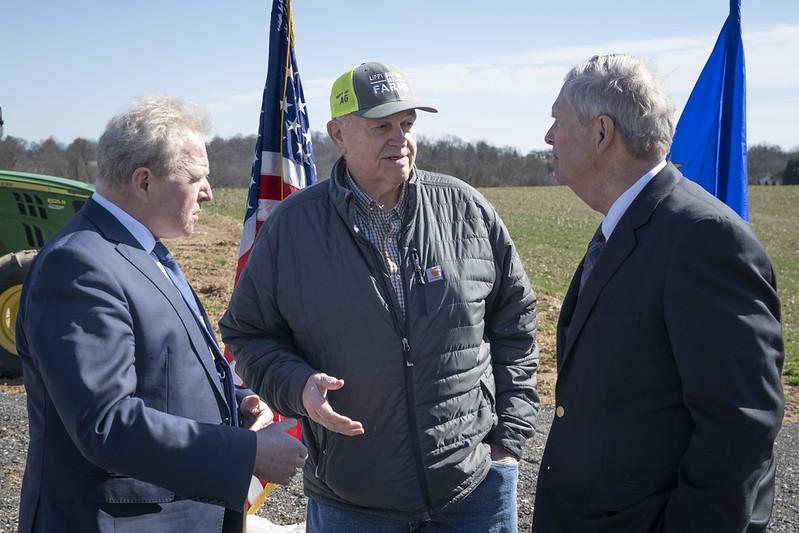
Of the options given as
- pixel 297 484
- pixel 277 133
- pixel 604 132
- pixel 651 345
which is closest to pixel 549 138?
pixel 604 132

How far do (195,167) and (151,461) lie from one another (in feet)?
2.80

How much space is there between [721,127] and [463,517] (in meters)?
2.88

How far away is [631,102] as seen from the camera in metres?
2.17

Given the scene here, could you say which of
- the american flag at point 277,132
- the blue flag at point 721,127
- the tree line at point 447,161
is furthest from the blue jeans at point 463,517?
the tree line at point 447,161

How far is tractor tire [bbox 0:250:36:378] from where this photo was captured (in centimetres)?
736

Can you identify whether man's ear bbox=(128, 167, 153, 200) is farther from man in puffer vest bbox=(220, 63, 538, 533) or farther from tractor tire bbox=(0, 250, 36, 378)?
tractor tire bbox=(0, 250, 36, 378)

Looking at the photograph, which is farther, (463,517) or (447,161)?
(447,161)

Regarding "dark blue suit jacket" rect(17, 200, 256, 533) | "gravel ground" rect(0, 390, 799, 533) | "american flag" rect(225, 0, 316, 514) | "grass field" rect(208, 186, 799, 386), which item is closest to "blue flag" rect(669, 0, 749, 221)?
"gravel ground" rect(0, 390, 799, 533)

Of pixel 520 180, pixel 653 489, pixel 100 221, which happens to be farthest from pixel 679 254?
pixel 520 180

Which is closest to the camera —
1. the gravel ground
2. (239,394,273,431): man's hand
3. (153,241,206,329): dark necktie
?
(153,241,206,329): dark necktie

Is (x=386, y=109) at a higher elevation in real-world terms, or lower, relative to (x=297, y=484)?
higher

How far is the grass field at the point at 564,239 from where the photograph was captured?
40.2ft

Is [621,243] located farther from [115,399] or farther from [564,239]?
[564,239]

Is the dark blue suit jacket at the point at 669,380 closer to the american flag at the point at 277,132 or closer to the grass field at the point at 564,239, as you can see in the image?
the american flag at the point at 277,132
